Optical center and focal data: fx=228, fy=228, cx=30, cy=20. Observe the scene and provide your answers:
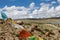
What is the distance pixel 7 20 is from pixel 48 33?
80.0 inches

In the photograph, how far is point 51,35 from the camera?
33.8ft

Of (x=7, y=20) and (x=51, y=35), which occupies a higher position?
(x=7, y=20)

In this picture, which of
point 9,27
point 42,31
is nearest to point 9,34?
point 9,27

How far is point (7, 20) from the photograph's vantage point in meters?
10.8

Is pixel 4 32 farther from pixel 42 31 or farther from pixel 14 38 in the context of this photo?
pixel 42 31

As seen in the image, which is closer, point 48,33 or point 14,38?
point 14,38

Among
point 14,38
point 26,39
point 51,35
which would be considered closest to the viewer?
point 26,39

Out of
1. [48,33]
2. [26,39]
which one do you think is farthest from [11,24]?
[26,39]

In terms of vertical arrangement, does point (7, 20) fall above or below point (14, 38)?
above

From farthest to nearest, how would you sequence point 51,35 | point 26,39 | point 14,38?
point 51,35, point 14,38, point 26,39

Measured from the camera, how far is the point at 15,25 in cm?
1082

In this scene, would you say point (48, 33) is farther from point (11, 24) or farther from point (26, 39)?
point (26, 39)

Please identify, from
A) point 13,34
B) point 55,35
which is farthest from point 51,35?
point 13,34

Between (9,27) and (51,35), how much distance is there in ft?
6.63
